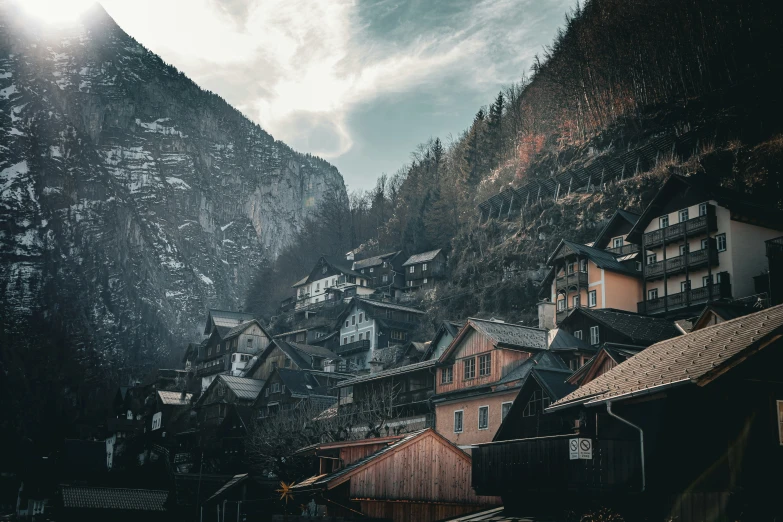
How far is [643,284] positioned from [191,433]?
40.2m

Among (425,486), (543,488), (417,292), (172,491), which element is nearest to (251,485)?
(172,491)

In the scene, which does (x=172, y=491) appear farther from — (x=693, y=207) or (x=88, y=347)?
(x=88, y=347)

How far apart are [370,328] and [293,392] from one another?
21.8 metres

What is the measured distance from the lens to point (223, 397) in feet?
235

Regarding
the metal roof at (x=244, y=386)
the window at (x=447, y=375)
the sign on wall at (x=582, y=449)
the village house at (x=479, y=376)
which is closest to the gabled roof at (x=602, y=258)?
the village house at (x=479, y=376)

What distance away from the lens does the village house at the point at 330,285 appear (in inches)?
4109

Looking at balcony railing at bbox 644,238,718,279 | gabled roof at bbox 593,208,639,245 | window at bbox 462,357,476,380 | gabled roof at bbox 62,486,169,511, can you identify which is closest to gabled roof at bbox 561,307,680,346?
window at bbox 462,357,476,380

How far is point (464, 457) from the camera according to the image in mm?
33094

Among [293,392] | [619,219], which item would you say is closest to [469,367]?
[293,392]

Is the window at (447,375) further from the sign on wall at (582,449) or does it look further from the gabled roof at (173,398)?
the gabled roof at (173,398)

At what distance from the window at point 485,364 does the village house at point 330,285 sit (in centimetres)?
5877

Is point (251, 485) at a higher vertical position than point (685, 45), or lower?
lower

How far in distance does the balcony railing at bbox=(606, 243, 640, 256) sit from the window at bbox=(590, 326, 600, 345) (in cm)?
1868

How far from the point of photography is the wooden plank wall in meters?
32.0
